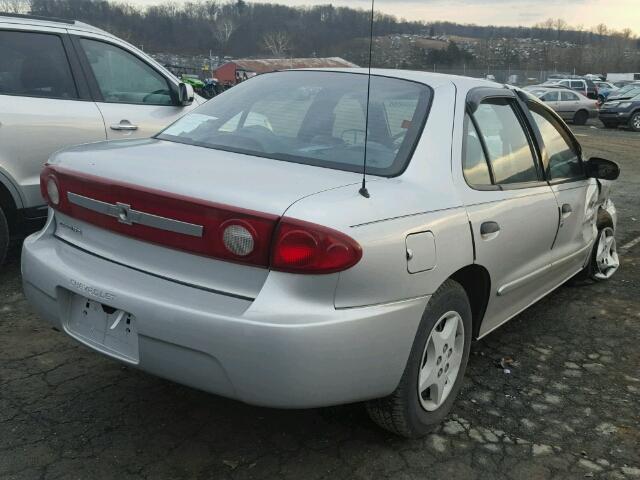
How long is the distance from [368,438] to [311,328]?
869 millimetres

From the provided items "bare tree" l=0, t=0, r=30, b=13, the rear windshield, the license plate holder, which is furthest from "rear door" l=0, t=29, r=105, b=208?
"bare tree" l=0, t=0, r=30, b=13

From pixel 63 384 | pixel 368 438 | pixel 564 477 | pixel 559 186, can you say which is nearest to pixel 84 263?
pixel 63 384

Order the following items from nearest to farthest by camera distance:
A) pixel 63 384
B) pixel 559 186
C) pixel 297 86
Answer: pixel 63 384 < pixel 297 86 < pixel 559 186

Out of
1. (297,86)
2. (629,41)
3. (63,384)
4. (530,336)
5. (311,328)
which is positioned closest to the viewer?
(311,328)

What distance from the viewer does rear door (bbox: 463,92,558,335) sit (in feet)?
9.27

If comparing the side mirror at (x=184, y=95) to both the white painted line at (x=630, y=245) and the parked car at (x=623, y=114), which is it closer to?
the white painted line at (x=630, y=245)

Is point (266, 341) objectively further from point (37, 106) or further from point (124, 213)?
point (37, 106)

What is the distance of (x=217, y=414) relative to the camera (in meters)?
2.84

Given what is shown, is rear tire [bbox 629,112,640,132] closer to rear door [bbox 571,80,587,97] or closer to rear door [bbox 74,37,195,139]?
rear door [bbox 571,80,587,97]

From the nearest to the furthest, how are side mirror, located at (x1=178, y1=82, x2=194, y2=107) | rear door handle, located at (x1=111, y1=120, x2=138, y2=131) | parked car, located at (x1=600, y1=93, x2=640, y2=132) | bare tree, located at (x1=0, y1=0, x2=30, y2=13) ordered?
rear door handle, located at (x1=111, y1=120, x2=138, y2=131)
side mirror, located at (x1=178, y1=82, x2=194, y2=107)
bare tree, located at (x1=0, y1=0, x2=30, y2=13)
parked car, located at (x1=600, y1=93, x2=640, y2=132)

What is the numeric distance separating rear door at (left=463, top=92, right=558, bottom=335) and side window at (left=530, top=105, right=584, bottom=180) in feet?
0.70

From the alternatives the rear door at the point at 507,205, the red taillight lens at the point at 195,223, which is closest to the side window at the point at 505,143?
the rear door at the point at 507,205

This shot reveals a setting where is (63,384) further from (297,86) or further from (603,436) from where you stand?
(603,436)

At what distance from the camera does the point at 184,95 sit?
5.12 meters
